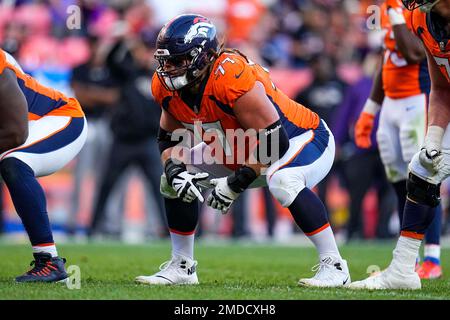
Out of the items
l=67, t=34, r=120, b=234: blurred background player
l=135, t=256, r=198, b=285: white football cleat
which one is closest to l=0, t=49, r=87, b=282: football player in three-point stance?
l=135, t=256, r=198, b=285: white football cleat

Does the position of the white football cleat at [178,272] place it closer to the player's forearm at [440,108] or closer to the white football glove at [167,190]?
the white football glove at [167,190]

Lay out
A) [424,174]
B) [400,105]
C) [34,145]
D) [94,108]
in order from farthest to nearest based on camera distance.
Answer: [94,108]
[400,105]
[34,145]
[424,174]

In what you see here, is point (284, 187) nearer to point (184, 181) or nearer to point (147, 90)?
point (184, 181)

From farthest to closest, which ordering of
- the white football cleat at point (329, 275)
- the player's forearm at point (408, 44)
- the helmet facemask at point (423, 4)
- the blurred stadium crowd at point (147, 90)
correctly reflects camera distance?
1. the blurred stadium crowd at point (147, 90)
2. the player's forearm at point (408, 44)
3. the white football cleat at point (329, 275)
4. the helmet facemask at point (423, 4)

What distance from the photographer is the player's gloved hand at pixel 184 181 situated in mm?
5547

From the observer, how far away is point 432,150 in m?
5.64

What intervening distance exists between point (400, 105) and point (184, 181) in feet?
8.92

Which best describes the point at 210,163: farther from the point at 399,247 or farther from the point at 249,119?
the point at 399,247

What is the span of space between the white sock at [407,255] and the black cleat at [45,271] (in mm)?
2129

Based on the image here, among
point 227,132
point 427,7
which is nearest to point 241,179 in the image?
point 227,132

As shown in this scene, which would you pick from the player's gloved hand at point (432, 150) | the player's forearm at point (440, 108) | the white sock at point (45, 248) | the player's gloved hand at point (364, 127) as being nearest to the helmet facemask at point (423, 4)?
the player's forearm at point (440, 108)

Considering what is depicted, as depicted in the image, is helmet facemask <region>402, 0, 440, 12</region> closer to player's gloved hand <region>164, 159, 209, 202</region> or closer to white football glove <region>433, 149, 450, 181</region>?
white football glove <region>433, 149, 450, 181</region>

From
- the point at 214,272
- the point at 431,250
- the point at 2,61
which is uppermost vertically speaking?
the point at 2,61

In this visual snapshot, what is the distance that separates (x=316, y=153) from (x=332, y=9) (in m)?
9.35
